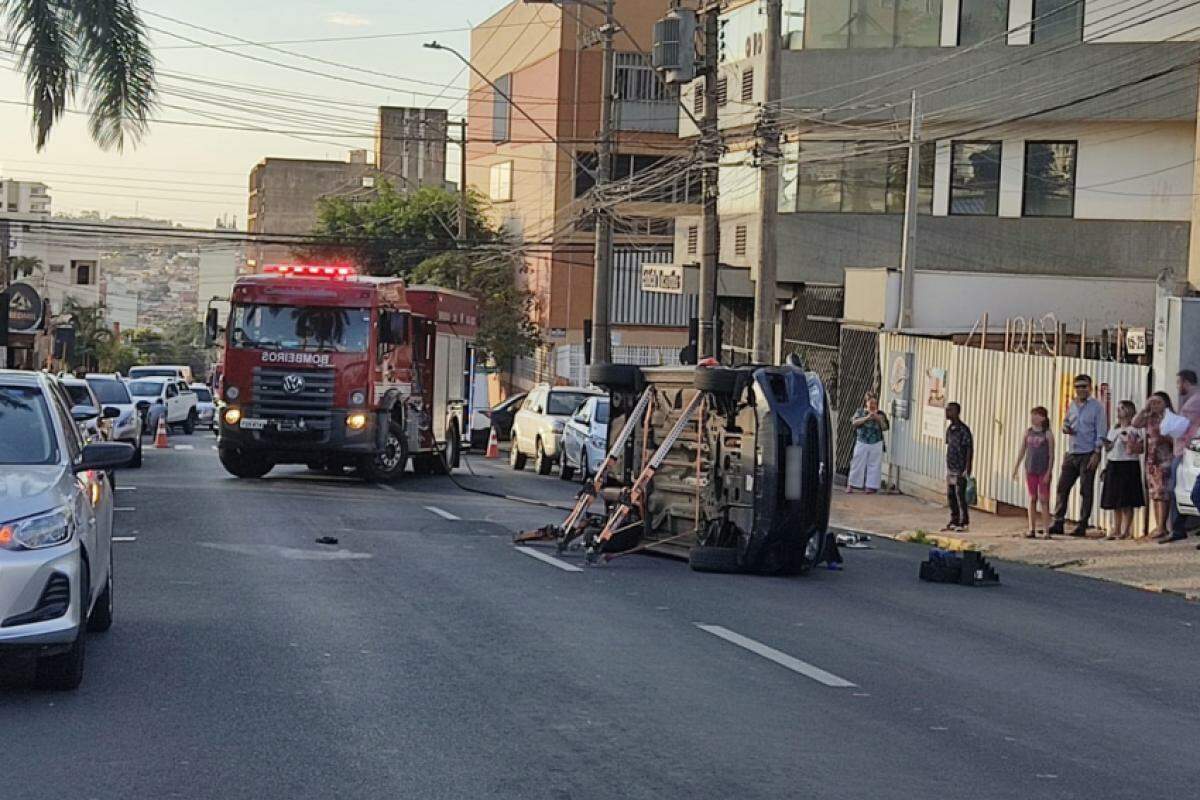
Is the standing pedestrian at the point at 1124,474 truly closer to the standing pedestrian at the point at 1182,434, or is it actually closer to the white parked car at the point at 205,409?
the standing pedestrian at the point at 1182,434

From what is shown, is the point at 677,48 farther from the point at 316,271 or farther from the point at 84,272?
the point at 84,272

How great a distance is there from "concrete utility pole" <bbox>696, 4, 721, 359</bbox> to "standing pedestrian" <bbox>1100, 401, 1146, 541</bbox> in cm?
964

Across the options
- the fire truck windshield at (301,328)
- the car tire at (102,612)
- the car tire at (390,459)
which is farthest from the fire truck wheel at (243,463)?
the car tire at (102,612)

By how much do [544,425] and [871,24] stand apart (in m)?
10.4

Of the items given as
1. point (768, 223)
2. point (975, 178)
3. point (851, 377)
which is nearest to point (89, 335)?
point (975, 178)

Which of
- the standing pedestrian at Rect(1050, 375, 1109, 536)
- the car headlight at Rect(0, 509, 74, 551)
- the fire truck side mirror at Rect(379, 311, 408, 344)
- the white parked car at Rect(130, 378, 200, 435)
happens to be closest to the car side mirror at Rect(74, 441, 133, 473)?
the car headlight at Rect(0, 509, 74, 551)

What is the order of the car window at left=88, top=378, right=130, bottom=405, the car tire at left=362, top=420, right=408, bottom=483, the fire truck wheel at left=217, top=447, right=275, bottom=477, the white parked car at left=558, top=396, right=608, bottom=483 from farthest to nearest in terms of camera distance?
the car window at left=88, top=378, right=130, bottom=405 → the white parked car at left=558, top=396, right=608, bottom=483 → the fire truck wheel at left=217, top=447, right=275, bottom=477 → the car tire at left=362, top=420, right=408, bottom=483

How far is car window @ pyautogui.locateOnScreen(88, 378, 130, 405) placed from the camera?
34.9 meters

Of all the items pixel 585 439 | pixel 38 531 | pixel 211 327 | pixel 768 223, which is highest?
pixel 768 223

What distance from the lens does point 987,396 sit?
84.1ft

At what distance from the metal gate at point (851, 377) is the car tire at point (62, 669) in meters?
24.3

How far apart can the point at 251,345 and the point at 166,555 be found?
1073 cm

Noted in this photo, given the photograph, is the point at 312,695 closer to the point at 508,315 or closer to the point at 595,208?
the point at 595,208

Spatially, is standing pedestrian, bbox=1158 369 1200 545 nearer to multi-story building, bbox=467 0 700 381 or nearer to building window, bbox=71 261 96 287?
multi-story building, bbox=467 0 700 381
